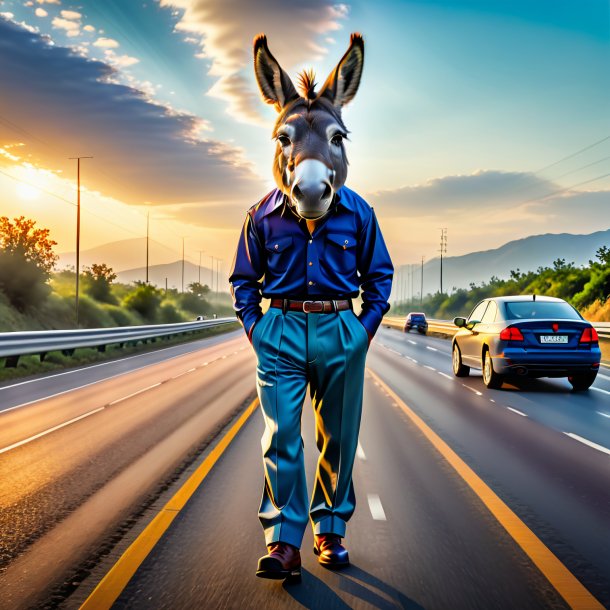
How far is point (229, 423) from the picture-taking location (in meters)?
10.2

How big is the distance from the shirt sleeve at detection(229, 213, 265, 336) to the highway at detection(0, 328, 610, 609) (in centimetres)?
157

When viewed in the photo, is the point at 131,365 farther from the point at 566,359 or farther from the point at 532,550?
the point at 532,550

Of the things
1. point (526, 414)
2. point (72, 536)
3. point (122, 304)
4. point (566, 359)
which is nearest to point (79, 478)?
point (72, 536)

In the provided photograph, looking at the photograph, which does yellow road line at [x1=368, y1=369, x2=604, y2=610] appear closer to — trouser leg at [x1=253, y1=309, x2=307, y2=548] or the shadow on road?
the shadow on road

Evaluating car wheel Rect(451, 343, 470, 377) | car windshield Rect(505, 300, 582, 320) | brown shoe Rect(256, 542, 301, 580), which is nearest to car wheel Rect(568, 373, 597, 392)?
car windshield Rect(505, 300, 582, 320)

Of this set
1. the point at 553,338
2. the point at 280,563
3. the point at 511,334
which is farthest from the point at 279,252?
the point at 553,338

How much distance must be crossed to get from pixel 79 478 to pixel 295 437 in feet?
11.3

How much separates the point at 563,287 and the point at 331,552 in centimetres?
5173

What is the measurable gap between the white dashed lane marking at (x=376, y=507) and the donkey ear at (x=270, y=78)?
10.2 ft

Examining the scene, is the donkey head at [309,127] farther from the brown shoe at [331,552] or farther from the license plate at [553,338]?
the license plate at [553,338]

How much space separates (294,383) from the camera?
4.34 metres

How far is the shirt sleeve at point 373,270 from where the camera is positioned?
4617mm

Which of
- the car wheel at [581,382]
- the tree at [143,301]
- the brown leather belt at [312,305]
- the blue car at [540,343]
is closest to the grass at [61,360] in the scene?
the blue car at [540,343]

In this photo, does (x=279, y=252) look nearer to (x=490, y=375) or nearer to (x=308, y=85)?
(x=308, y=85)
